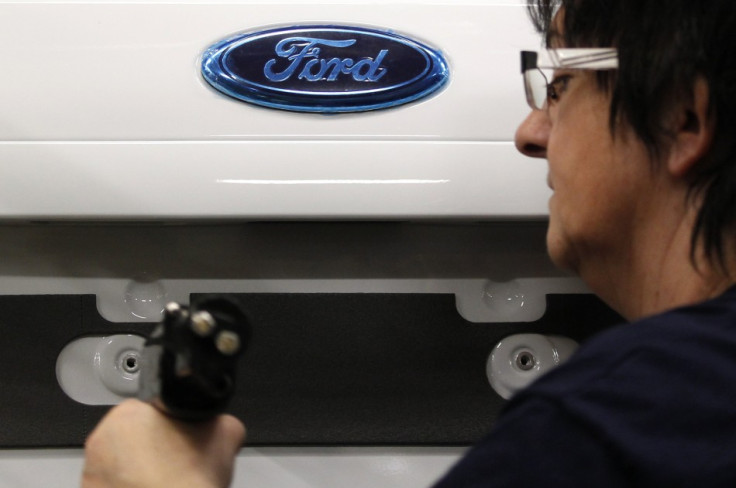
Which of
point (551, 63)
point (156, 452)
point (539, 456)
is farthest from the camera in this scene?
point (551, 63)

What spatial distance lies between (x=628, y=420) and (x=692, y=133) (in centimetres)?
31

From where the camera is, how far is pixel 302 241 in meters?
1.33

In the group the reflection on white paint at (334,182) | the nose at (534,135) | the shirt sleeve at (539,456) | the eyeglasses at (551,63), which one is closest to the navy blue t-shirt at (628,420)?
the shirt sleeve at (539,456)

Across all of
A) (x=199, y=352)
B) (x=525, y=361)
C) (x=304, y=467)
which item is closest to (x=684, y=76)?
(x=199, y=352)

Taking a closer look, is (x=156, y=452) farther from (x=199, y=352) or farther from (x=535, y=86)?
(x=535, y=86)

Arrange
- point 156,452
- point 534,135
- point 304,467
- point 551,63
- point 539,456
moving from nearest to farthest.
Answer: point 539,456 < point 156,452 < point 551,63 < point 534,135 < point 304,467

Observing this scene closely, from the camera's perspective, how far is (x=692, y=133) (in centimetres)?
75

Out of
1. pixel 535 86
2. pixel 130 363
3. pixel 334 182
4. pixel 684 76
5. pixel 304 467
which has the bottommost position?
pixel 304 467

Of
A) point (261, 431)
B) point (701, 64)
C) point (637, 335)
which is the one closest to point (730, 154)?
point (701, 64)

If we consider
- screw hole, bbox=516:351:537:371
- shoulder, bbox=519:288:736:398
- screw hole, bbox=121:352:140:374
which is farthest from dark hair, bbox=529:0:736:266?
screw hole, bbox=121:352:140:374

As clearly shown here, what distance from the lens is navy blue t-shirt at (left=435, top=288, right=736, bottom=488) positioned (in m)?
0.53

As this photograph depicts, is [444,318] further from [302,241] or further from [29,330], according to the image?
[29,330]

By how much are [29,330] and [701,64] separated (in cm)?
106

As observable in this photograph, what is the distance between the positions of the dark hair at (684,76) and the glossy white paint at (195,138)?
1.18 feet
